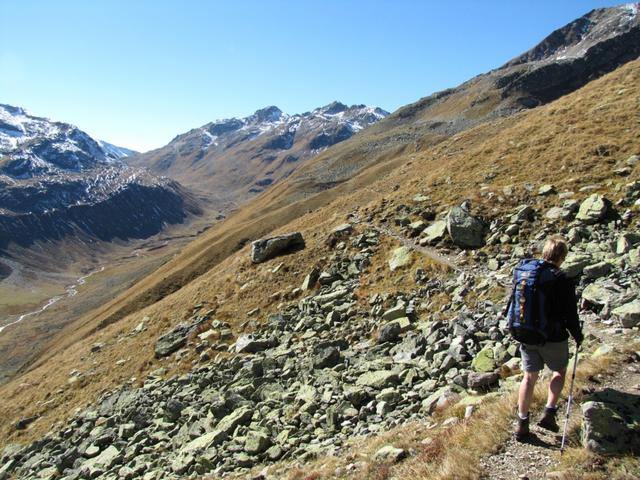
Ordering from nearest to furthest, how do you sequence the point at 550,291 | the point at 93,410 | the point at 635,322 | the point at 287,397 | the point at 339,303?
the point at 550,291 → the point at 635,322 → the point at 287,397 → the point at 339,303 → the point at 93,410

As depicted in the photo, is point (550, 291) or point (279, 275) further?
point (279, 275)

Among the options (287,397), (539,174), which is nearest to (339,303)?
(287,397)

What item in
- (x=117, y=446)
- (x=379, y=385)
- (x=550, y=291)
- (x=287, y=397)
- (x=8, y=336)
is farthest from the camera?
(x=8, y=336)

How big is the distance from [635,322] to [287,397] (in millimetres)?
12528

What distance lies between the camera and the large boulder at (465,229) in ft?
83.8

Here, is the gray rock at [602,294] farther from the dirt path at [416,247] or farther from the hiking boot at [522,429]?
the dirt path at [416,247]

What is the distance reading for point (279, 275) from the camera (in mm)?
34125

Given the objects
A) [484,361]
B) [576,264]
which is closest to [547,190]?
[576,264]

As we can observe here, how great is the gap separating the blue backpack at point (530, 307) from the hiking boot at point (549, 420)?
135 cm

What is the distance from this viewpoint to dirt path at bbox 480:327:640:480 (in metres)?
7.85

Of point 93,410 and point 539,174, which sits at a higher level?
point 539,174

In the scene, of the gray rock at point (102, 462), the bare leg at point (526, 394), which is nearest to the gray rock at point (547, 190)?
the bare leg at point (526, 394)

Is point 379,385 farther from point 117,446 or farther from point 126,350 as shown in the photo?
point 126,350

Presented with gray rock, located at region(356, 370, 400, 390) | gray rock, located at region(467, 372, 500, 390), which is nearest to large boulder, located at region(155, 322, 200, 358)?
gray rock, located at region(356, 370, 400, 390)
